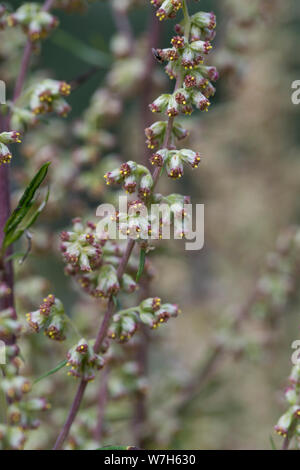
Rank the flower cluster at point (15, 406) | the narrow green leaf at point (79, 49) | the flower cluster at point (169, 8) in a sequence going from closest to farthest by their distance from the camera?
the flower cluster at point (169, 8)
the flower cluster at point (15, 406)
the narrow green leaf at point (79, 49)

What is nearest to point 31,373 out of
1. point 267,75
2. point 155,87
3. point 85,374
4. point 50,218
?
point 50,218

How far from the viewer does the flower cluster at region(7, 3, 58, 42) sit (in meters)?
0.89

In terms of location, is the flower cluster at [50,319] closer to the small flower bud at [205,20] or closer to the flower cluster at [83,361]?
the flower cluster at [83,361]

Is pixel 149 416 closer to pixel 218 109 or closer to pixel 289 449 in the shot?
pixel 289 449

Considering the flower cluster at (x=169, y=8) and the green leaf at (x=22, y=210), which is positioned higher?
the flower cluster at (x=169, y=8)

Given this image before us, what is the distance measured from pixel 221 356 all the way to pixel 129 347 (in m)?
0.26

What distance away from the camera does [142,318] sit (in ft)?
2.34

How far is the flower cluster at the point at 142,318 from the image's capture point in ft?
2.33

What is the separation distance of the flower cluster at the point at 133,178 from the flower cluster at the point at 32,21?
13.1 inches

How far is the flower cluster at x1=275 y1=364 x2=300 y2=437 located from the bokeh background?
442 millimetres

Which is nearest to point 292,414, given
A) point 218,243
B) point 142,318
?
point 142,318

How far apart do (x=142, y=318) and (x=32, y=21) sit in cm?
47

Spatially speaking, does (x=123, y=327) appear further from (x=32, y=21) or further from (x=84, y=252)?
(x=32, y=21)

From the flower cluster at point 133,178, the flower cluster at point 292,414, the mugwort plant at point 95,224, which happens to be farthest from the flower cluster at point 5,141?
the flower cluster at point 292,414
